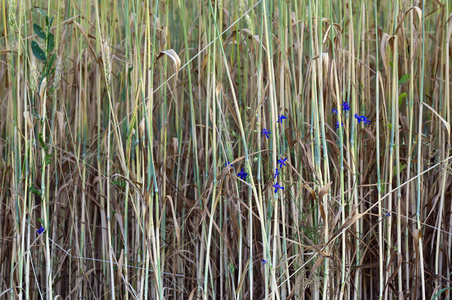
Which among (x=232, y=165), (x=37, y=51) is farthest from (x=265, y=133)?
(x=37, y=51)

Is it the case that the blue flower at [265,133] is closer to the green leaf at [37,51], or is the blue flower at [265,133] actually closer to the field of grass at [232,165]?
the field of grass at [232,165]

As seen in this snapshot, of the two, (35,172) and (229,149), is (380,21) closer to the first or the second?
(229,149)

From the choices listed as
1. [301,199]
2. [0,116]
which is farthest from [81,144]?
[301,199]

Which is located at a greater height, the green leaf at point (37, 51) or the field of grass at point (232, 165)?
the green leaf at point (37, 51)

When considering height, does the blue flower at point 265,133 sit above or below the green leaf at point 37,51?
below

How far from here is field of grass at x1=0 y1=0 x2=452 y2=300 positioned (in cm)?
121

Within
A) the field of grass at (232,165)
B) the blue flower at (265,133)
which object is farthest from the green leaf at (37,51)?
the blue flower at (265,133)

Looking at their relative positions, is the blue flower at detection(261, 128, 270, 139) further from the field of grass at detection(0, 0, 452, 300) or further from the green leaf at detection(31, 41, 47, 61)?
the green leaf at detection(31, 41, 47, 61)

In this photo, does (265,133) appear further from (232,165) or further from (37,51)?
(37,51)

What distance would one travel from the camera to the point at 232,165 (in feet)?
4.17

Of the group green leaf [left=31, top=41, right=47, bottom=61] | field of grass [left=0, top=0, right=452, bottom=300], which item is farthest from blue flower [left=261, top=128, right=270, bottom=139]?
green leaf [left=31, top=41, right=47, bottom=61]

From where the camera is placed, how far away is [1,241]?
4.90ft

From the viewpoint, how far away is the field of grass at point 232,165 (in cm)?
121

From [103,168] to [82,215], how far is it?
0.17 meters
